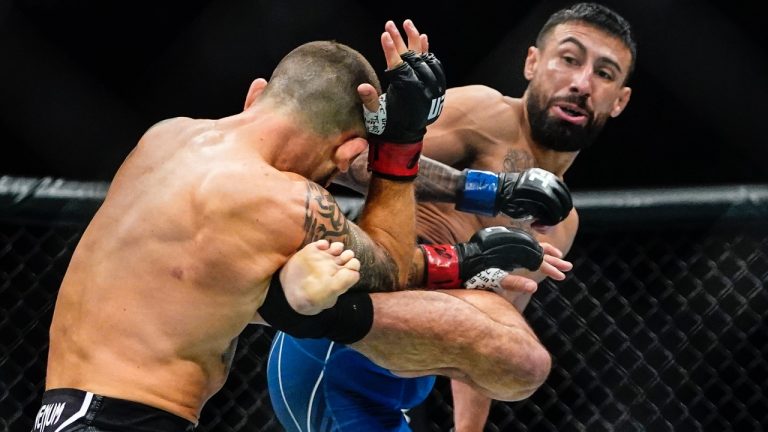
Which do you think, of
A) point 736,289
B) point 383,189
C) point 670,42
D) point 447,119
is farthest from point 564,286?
point 383,189

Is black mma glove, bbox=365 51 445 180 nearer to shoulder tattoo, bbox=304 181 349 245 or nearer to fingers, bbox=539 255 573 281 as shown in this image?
shoulder tattoo, bbox=304 181 349 245

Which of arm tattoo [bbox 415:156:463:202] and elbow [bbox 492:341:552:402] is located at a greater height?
arm tattoo [bbox 415:156:463:202]

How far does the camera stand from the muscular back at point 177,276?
1604mm

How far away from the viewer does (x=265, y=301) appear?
66.2 inches

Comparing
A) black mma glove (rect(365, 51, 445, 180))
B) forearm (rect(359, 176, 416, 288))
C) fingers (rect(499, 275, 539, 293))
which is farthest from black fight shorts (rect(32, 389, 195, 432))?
fingers (rect(499, 275, 539, 293))

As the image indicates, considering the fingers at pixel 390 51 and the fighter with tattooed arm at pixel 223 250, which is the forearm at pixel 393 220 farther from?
the fingers at pixel 390 51

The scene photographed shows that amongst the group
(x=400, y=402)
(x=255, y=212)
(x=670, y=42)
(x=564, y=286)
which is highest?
(x=255, y=212)

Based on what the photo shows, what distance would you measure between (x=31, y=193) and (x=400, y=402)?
2.96ft

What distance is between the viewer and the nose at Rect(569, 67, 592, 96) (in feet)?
7.81

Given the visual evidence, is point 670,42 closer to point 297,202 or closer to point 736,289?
point 736,289

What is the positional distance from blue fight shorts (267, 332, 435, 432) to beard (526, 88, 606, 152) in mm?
623

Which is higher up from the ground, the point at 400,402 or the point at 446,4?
the point at 446,4

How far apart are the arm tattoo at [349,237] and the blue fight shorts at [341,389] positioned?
1.13ft

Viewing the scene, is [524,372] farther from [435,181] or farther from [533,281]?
[435,181]
